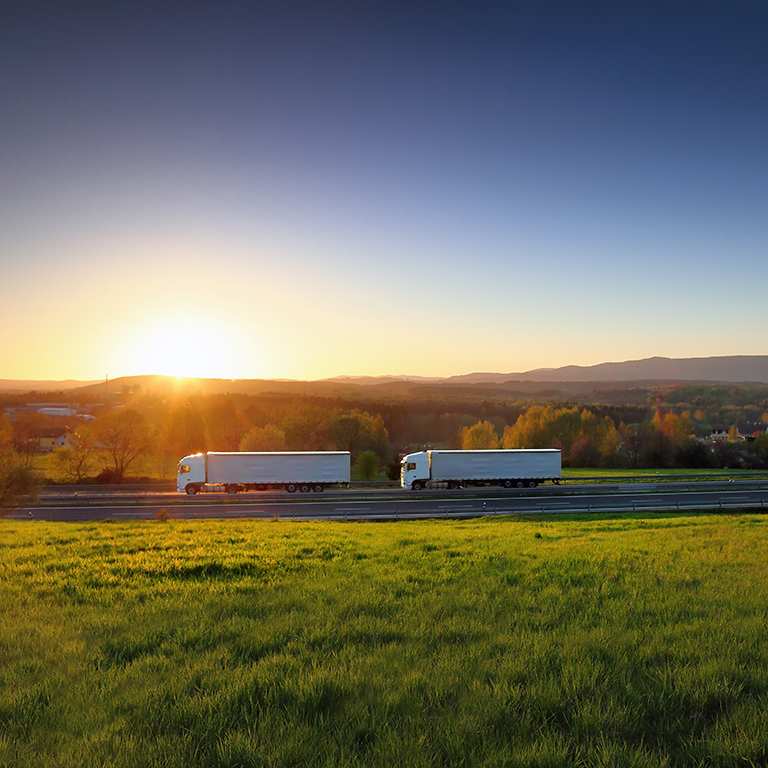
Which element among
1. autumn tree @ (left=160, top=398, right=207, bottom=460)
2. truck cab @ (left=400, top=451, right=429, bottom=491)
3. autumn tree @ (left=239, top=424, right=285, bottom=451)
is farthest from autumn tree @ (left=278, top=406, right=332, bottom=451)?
truck cab @ (left=400, top=451, right=429, bottom=491)

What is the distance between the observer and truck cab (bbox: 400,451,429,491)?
47.6 meters

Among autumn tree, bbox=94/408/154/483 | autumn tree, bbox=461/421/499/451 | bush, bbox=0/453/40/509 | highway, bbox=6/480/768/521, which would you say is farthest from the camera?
autumn tree, bbox=461/421/499/451

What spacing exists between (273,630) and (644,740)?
3951mm

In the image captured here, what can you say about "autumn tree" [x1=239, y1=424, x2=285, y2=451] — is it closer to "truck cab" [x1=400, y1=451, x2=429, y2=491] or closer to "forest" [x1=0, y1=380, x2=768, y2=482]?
"forest" [x1=0, y1=380, x2=768, y2=482]

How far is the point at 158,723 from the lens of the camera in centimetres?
419

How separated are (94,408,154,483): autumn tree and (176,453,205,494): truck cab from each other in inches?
541

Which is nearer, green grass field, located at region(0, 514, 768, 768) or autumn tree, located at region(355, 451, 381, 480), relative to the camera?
green grass field, located at region(0, 514, 768, 768)

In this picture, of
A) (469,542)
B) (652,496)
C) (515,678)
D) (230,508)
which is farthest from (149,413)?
(515,678)

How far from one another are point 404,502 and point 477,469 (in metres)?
12.1

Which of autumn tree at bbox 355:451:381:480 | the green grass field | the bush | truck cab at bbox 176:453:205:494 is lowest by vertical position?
autumn tree at bbox 355:451:381:480

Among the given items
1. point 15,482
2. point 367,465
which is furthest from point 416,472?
point 15,482

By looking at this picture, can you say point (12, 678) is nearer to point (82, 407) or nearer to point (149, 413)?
point (149, 413)

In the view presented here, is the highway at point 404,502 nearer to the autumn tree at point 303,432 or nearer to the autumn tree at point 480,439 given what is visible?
the autumn tree at point 303,432

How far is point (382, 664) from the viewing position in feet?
17.1
